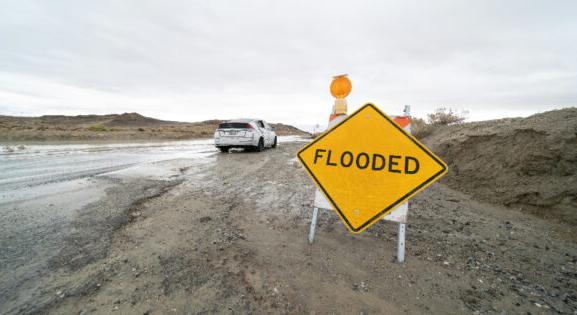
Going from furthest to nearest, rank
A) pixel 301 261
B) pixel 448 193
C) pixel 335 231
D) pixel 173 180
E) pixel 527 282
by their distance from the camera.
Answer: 1. pixel 173 180
2. pixel 448 193
3. pixel 335 231
4. pixel 301 261
5. pixel 527 282

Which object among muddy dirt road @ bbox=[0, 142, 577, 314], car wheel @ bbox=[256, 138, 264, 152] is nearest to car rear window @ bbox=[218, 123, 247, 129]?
car wheel @ bbox=[256, 138, 264, 152]

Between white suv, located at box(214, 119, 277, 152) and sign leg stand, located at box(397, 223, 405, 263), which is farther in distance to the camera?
white suv, located at box(214, 119, 277, 152)

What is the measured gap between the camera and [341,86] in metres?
2.59

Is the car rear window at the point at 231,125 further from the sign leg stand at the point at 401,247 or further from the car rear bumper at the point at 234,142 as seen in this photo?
the sign leg stand at the point at 401,247

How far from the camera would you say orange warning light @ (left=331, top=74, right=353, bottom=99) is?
256 cm

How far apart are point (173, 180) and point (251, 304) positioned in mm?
4562

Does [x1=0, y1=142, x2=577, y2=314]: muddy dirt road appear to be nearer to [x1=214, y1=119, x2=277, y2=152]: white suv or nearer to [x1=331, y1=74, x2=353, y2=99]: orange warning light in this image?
[x1=331, y1=74, x2=353, y2=99]: orange warning light

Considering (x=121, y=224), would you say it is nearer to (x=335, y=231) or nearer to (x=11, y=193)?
(x=335, y=231)

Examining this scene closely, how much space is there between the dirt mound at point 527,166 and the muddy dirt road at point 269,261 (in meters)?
0.35

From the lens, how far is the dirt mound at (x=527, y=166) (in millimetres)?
3379

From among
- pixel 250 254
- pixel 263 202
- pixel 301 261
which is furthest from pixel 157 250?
pixel 263 202

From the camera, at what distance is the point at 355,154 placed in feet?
8.15

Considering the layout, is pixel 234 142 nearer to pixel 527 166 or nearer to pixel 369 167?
pixel 369 167

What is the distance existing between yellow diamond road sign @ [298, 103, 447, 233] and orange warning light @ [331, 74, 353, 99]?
28cm
